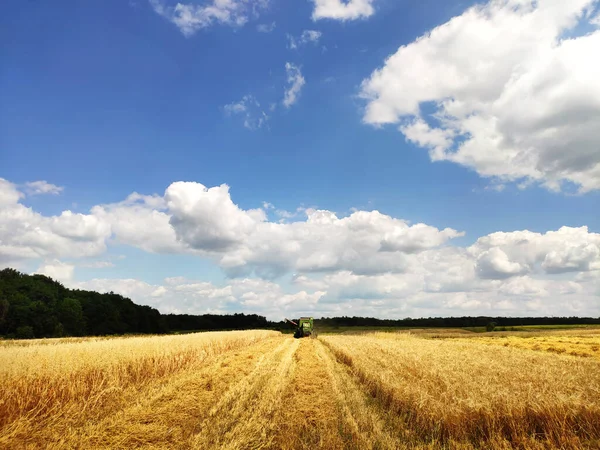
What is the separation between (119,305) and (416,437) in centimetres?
11016

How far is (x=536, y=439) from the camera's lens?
6734 mm

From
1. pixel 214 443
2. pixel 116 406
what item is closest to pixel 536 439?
pixel 214 443

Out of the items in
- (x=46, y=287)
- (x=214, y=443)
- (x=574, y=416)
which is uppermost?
(x=46, y=287)

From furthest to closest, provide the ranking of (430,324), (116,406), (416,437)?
(430,324) → (116,406) → (416,437)

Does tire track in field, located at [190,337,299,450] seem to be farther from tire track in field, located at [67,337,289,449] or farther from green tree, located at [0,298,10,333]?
green tree, located at [0,298,10,333]

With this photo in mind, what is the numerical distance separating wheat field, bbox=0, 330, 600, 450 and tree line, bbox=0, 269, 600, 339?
134 feet

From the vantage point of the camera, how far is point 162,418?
28.7ft

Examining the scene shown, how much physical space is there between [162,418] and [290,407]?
3007mm

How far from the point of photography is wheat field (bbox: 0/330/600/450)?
6.95 metres

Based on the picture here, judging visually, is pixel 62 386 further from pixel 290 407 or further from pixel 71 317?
pixel 71 317

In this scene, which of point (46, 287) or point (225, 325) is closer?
point (46, 287)

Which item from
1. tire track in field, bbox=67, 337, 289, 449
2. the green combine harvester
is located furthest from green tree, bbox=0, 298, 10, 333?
tire track in field, bbox=67, 337, 289, 449

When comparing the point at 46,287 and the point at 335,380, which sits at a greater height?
the point at 46,287

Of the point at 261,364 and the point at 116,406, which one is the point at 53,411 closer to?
the point at 116,406
